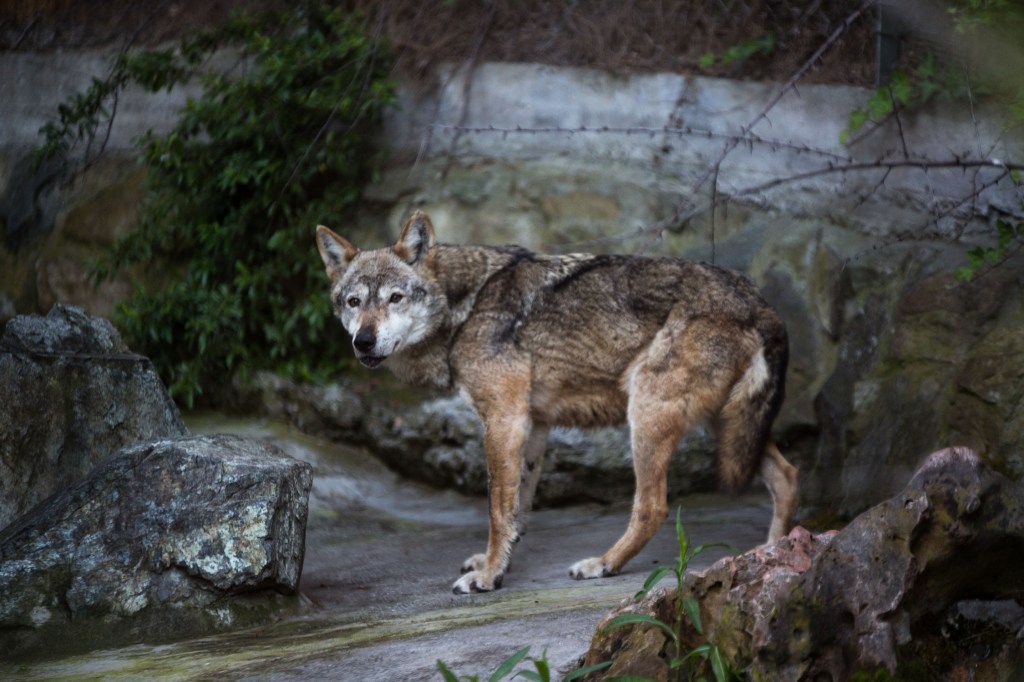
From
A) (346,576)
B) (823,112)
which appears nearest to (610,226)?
(823,112)

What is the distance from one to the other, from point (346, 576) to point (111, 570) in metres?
1.44

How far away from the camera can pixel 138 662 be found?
4.01 m

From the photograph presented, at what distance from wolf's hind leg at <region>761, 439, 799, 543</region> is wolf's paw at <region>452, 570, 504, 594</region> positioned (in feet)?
Answer: 4.99

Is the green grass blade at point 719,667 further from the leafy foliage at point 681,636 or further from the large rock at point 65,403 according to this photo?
the large rock at point 65,403

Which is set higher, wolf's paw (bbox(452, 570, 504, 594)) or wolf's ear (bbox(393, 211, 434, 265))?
wolf's ear (bbox(393, 211, 434, 265))

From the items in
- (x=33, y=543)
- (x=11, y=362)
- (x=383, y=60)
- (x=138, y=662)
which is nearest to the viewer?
(x=138, y=662)

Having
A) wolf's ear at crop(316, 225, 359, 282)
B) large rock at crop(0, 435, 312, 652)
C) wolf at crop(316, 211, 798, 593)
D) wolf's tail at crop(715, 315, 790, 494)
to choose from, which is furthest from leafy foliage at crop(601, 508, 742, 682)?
wolf's ear at crop(316, 225, 359, 282)

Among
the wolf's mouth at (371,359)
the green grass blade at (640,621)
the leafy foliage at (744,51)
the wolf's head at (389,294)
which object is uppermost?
the leafy foliage at (744,51)

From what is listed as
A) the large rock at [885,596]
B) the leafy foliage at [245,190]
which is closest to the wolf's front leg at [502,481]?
the large rock at [885,596]

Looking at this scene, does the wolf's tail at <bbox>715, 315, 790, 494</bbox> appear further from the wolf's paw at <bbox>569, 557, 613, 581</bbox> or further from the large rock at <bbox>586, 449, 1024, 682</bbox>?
the large rock at <bbox>586, 449, 1024, 682</bbox>

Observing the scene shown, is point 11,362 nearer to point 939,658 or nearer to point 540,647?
point 540,647

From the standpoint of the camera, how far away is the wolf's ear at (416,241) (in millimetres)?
6023

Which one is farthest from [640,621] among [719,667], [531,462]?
[531,462]

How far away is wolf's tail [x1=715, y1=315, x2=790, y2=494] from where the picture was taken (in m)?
5.59
